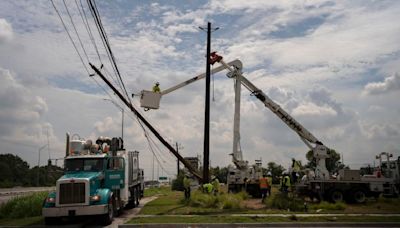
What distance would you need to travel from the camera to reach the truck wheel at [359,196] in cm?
2405

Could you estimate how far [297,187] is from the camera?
84.1ft

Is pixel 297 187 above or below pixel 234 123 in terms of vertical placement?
below

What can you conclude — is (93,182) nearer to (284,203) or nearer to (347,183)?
(284,203)

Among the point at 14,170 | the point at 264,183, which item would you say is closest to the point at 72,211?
the point at 264,183

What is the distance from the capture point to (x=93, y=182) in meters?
16.5

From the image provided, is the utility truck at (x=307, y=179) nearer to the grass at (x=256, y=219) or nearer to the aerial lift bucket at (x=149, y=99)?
the aerial lift bucket at (x=149, y=99)

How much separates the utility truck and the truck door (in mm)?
7679

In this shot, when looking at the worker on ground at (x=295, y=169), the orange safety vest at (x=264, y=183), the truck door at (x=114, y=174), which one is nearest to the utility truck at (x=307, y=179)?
the worker on ground at (x=295, y=169)

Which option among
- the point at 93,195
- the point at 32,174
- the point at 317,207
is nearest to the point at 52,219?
the point at 93,195

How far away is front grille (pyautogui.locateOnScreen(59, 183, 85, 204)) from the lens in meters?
15.9

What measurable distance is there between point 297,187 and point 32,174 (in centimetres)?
8837

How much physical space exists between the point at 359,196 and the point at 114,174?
14.2 metres

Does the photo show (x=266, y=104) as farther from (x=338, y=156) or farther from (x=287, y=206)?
(x=338, y=156)

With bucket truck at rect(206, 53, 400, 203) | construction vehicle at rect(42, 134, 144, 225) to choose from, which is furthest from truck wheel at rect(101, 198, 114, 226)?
bucket truck at rect(206, 53, 400, 203)
